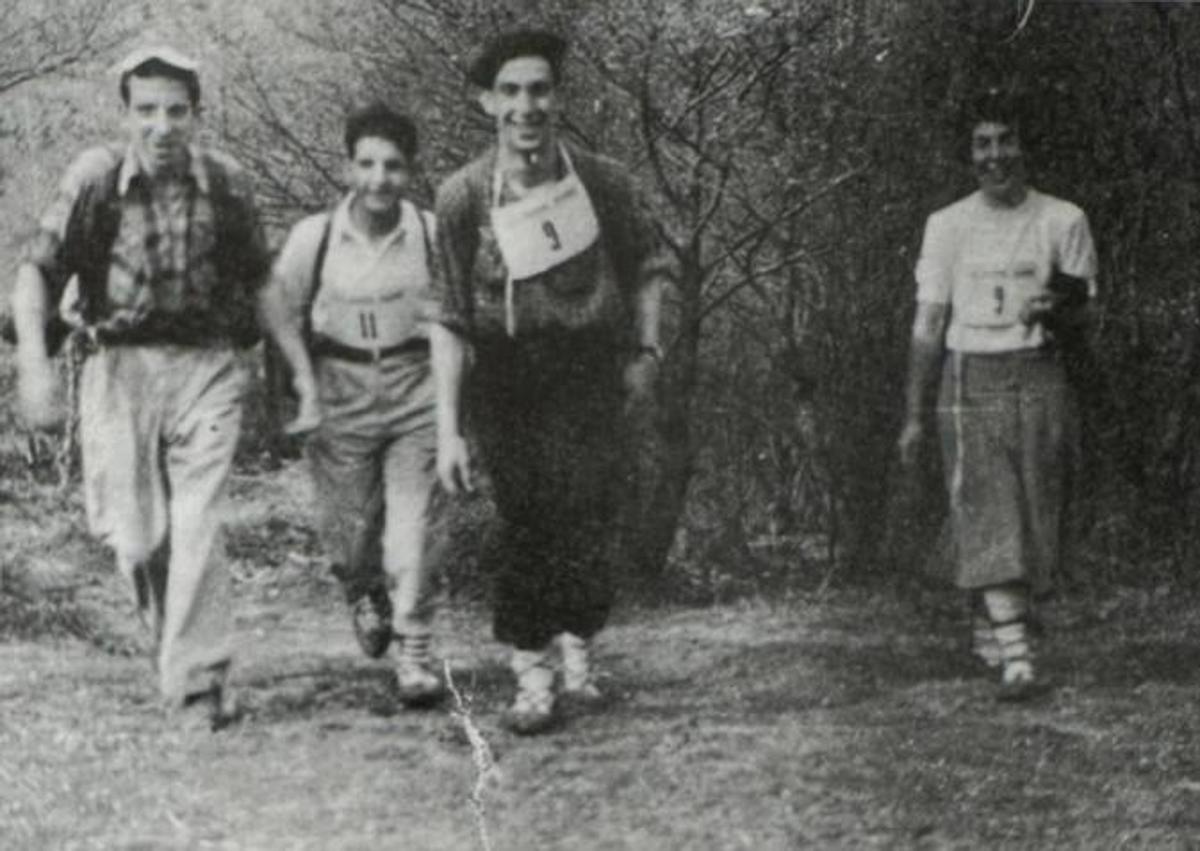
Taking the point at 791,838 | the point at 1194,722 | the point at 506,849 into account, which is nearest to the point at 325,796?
the point at 506,849

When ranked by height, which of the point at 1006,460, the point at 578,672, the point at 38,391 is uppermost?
the point at 38,391

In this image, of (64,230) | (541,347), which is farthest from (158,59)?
(541,347)

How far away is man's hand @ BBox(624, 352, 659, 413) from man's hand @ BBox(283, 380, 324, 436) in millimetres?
530

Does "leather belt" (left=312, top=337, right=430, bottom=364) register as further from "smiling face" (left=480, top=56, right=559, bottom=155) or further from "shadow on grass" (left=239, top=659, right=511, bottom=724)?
"shadow on grass" (left=239, top=659, right=511, bottom=724)

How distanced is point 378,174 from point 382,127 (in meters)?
0.08

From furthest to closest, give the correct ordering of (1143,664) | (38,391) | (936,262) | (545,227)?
(1143,664) → (936,262) → (545,227) → (38,391)

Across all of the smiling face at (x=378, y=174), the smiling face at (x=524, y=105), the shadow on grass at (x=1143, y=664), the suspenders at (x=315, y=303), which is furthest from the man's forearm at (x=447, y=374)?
the shadow on grass at (x=1143, y=664)

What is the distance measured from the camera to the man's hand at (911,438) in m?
3.75

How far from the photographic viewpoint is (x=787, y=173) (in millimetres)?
3635

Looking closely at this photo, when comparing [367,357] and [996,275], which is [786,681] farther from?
[367,357]

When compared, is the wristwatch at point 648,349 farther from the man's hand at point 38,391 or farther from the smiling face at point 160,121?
the man's hand at point 38,391

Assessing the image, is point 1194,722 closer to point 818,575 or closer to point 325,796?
point 818,575

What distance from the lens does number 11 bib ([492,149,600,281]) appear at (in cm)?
347

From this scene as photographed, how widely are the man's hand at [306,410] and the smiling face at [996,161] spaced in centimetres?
127
